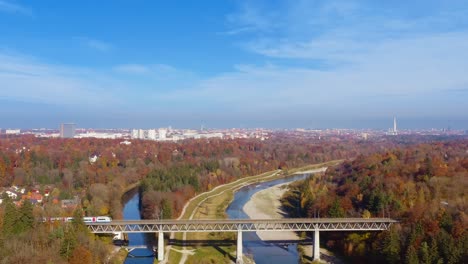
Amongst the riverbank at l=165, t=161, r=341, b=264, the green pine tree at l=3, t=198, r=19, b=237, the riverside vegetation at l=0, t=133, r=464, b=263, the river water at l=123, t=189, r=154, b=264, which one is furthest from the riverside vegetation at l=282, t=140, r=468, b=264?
the green pine tree at l=3, t=198, r=19, b=237

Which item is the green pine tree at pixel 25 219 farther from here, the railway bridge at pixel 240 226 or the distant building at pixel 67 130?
the distant building at pixel 67 130

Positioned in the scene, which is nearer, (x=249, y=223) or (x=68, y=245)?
(x=68, y=245)

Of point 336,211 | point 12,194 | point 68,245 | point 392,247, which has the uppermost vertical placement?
point 336,211

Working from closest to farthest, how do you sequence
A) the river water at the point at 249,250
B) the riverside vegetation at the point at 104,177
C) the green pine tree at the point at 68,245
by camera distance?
the green pine tree at the point at 68,245, the riverside vegetation at the point at 104,177, the river water at the point at 249,250

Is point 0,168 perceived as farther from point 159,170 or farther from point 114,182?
point 159,170

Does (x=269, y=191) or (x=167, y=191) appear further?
(x=269, y=191)

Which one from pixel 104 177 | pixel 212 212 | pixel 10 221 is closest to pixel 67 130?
pixel 104 177

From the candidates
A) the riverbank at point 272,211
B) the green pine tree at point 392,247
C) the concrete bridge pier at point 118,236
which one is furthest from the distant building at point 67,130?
the green pine tree at point 392,247

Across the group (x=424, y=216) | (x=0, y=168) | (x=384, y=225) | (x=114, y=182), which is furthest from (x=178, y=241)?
(x=0, y=168)

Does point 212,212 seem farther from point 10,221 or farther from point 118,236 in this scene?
point 10,221
